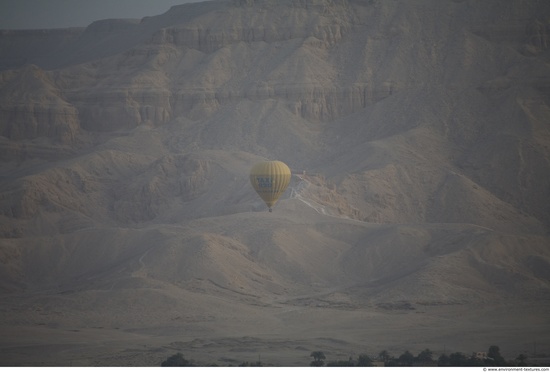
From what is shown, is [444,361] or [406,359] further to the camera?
[406,359]

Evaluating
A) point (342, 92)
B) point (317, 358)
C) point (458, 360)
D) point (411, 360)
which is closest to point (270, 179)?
point (317, 358)

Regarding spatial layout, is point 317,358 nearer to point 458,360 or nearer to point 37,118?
point 458,360

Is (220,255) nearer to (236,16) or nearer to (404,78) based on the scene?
(404,78)

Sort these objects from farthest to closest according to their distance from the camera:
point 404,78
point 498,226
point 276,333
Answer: point 404,78, point 498,226, point 276,333

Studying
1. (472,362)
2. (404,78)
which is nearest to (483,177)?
(404,78)

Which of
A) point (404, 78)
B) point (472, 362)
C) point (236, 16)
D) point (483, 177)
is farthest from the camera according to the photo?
point (236, 16)

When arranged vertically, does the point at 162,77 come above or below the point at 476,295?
above

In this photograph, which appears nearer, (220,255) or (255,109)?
(220,255)

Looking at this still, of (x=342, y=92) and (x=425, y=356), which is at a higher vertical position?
(x=342, y=92)
